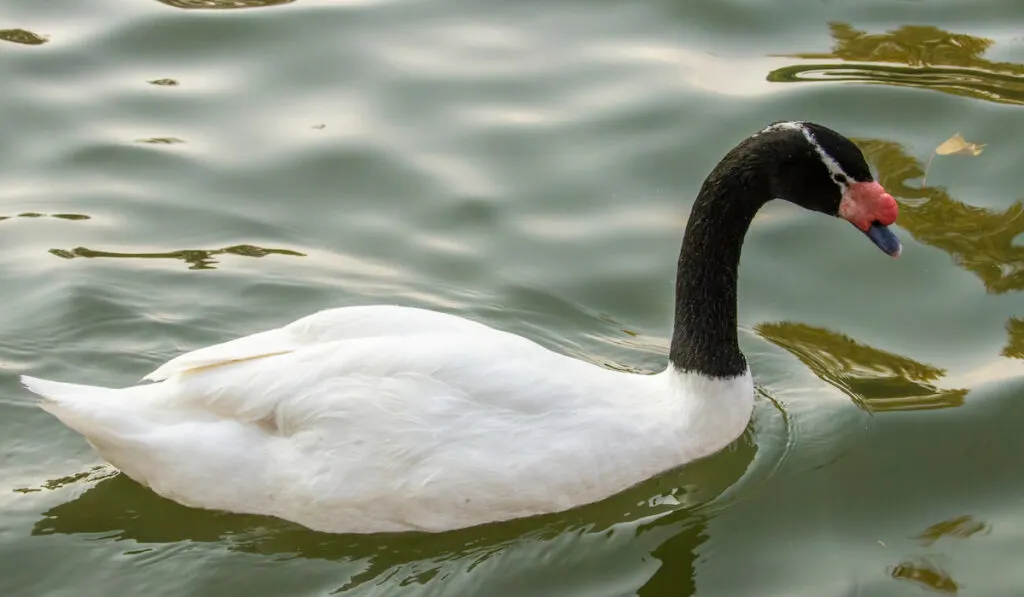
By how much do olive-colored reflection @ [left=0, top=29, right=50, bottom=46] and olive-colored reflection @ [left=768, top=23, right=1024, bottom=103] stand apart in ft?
17.5

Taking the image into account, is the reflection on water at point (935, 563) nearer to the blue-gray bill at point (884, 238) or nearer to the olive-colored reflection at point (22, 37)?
the blue-gray bill at point (884, 238)

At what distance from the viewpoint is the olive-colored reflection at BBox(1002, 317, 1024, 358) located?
7961mm

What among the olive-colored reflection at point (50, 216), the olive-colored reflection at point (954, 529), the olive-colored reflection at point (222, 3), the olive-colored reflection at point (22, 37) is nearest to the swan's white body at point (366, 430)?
the olive-colored reflection at point (954, 529)

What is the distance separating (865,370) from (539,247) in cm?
210

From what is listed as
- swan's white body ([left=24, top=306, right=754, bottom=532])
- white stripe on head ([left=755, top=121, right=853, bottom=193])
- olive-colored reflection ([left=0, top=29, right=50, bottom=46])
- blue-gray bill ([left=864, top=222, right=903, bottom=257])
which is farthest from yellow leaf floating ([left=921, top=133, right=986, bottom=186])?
olive-colored reflection ([left=0, top=29, right=50, bottom=46])

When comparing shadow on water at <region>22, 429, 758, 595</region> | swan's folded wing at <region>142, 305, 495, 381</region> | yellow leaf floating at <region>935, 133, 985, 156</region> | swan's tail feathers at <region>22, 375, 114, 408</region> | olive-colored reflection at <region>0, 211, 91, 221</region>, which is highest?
yellow leaf floating at <region>935, 133, 985, 156</region>

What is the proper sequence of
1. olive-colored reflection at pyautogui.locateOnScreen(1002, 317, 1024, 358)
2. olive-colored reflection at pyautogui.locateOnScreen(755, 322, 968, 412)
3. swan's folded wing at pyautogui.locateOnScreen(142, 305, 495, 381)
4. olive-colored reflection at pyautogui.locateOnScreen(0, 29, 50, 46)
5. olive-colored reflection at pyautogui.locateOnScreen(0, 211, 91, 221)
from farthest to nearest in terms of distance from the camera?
olive-colored reflection at pyautogui.locateOnScreen(0, 29, 50, 46) → olive-colored reflection at pyautogui.locateOnScreen(0, 211, 91, 221) → olive-colored reflection at pyautogui.locateOnScreen(1002, 317, 1024, 358) → olive-colored reflection at pyautogui.locateOnScreen(755, 322, 968, 412) → swan's folded wing at pyautogui.locateOnScreen(142, 305, 495, 381)

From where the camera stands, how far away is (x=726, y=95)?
10367 mm

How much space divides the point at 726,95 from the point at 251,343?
4.80m

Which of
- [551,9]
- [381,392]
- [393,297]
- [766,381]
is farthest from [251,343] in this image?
[551,9]

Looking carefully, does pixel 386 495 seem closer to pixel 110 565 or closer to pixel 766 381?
pixel 110 565

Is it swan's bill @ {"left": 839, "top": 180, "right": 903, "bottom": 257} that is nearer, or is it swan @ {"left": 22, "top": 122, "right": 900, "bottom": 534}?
swan @ {"left": 22, "top": 122, "right": 900, "bottom": 534}

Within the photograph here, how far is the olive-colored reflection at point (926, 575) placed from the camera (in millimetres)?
6332

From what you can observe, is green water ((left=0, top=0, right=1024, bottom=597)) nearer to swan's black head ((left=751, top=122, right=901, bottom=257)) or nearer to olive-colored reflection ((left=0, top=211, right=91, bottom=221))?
olive-colored reflection ((left=0, top=211, right=91, bottom=221))
